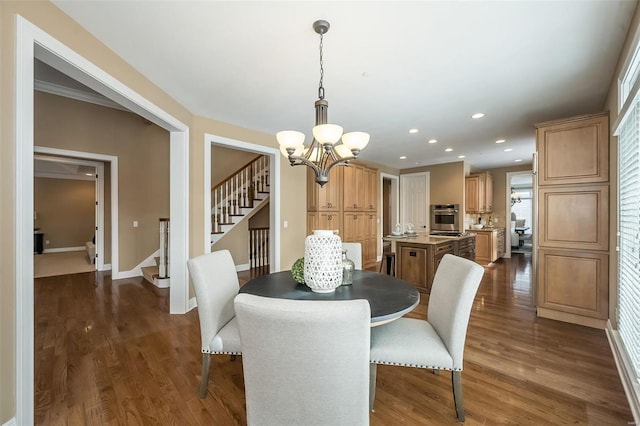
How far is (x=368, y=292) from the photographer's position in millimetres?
1785

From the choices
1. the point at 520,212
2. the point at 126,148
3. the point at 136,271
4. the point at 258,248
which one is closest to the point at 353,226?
the point at 258,248

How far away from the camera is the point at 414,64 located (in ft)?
7.62

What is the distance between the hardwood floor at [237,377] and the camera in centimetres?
165

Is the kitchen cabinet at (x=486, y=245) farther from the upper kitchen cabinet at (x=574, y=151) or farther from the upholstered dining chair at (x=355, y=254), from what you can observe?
the upholstered dining chair at (x=355, y=254)

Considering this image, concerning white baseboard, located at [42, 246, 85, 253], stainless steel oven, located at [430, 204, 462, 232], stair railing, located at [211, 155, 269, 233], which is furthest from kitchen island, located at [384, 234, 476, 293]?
white baseboard, located at [42, 246, 85, 253]

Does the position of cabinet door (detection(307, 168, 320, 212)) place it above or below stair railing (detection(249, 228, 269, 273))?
above

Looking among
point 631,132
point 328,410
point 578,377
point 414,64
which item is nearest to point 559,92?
point 631,132

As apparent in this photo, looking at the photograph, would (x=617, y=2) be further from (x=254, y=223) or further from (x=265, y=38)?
(x=254, y=223)

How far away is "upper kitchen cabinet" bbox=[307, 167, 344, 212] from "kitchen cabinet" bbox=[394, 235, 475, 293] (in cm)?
145

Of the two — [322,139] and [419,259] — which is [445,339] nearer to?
[322,139]

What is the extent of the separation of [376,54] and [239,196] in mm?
4271

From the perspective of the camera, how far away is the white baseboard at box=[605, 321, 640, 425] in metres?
1.62

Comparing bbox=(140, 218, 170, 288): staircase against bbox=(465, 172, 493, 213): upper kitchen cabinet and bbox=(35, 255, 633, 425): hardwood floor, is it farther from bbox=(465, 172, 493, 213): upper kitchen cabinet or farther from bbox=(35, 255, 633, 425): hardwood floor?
bbox=(465, 172, 493, 213): upper kitchen cabinet

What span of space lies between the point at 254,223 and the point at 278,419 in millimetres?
5555
